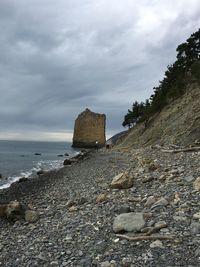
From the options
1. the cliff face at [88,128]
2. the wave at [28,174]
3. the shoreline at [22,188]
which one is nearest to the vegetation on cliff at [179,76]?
the wave at [28,174]

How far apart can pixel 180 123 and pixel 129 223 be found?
2938 centimetres

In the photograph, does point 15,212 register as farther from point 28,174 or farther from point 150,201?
point 28,174

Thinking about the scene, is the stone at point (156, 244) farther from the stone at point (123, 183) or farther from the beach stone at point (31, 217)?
the stone at point (123, 183)

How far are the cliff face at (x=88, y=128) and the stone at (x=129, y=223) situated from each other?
→ 135109mm

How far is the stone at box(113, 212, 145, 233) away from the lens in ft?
30.3

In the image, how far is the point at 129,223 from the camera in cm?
945

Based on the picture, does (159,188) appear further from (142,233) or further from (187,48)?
(187,48)

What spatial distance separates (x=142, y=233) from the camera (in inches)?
351

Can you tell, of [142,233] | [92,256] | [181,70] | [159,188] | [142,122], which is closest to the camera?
[92,256]

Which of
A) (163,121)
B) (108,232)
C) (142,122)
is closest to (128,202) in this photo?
(108,232)

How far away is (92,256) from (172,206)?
317 centimetres

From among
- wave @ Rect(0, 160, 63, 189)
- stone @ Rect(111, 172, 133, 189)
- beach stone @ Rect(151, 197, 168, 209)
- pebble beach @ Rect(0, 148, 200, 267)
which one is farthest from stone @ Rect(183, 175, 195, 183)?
wave @ Rect(0, 160, 63, 189)

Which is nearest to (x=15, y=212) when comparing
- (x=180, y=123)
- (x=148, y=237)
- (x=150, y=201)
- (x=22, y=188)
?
(x=150, y=201)

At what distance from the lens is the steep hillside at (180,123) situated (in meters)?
32.5
